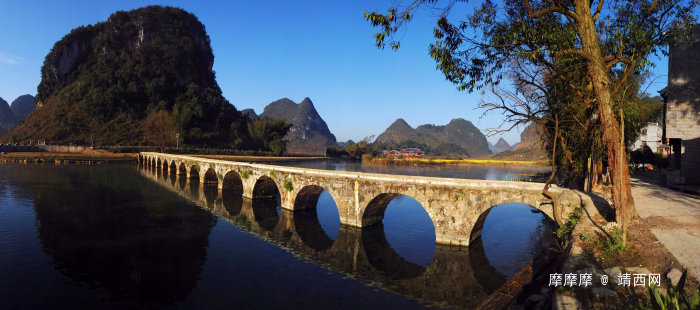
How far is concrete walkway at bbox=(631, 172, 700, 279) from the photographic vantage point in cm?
1031

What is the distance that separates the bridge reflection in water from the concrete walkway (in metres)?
6.64

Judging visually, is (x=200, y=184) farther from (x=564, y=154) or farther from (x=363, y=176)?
(x=564, y=154)

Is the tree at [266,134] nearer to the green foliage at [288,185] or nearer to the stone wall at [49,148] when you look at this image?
the stone wall at [49,148]

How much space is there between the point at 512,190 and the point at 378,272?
7.93 m

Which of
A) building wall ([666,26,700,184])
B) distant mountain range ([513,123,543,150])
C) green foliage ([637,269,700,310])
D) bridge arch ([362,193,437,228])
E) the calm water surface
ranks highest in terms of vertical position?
building wall ([666,26,700,184])

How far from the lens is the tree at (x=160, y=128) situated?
330ft

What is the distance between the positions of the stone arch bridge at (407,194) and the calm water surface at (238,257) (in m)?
1.14

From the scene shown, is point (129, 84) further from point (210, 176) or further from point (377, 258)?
point (377, 258)

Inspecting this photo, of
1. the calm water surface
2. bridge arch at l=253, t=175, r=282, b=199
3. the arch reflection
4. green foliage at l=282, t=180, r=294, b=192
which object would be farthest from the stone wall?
green foliage at l=282, t=180, r=294, b=192

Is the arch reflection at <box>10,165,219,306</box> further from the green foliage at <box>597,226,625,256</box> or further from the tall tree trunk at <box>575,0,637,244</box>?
the tall tree trunk at <box>575,0,637,244</box>

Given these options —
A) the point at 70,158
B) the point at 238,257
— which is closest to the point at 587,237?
the point at 238,257

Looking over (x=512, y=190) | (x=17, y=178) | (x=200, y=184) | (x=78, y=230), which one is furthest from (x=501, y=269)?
(x=17, y=178)

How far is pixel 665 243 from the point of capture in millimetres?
11281

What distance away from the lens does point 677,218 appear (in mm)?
13891
